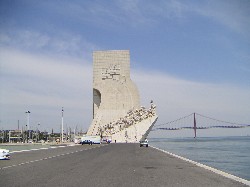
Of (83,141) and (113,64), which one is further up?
(113,64)

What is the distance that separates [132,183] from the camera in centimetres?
1186

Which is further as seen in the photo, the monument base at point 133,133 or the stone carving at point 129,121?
the stone carving at point 129,121

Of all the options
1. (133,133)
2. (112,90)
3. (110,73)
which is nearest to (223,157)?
(133,133)

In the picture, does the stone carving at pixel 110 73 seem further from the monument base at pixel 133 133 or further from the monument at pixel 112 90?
the monument base at pixel 133 133

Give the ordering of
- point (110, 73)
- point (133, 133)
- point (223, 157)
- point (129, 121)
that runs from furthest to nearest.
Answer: point (110, 73) → point (129, 121) → point (133, 133) → point (223, 157)

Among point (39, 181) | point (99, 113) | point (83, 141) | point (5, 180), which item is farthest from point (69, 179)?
point (99, 113)

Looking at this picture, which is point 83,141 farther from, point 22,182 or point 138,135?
point 22,182

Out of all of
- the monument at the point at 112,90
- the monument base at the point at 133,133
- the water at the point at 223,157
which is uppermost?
the monument at the point at 112,90

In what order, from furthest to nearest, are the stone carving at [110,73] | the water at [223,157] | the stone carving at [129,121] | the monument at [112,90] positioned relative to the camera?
the stone carving at [110,73] → the monument at [112,90] → the stone carving at [129,121] → the water at [223,157]

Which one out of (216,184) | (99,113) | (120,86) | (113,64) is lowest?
(216,184)

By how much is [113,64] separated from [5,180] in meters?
121

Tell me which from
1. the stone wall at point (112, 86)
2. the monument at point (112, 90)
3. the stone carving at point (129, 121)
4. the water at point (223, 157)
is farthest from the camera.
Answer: the stone wall at point (112, 86)

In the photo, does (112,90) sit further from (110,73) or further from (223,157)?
(223,157)

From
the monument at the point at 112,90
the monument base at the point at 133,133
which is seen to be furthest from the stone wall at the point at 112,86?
the monument base at the point at 133,133
